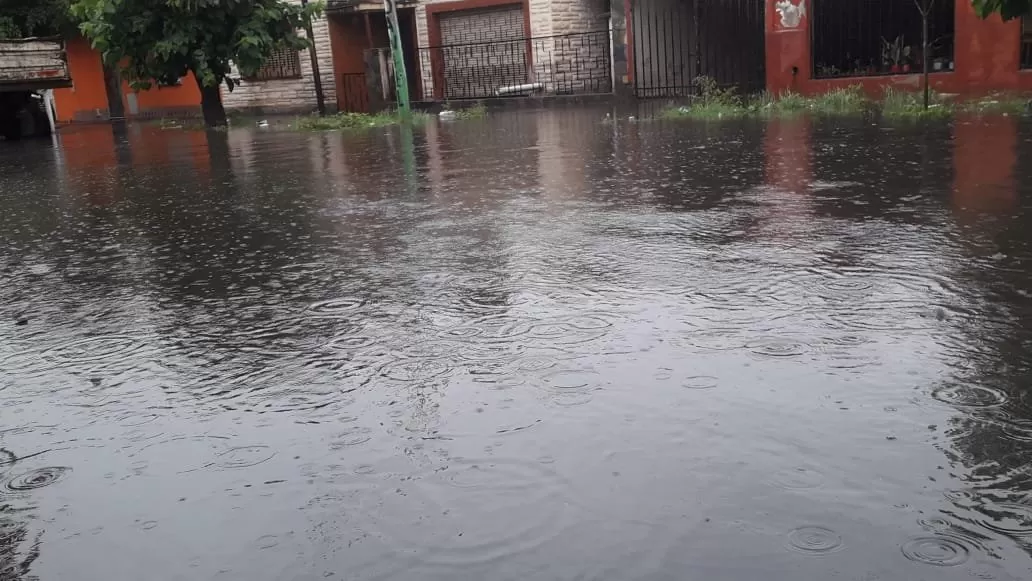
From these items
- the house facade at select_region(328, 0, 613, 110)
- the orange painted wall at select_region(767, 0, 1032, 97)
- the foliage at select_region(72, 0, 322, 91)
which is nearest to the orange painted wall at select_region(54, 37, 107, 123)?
the house facade at select_region(328, 0, 613, 110)

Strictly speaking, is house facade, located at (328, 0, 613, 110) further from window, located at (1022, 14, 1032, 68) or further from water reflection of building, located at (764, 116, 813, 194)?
water reflection of building, located at (764, 116, 813, 194)

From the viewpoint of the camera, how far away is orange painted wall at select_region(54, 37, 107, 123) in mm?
29953

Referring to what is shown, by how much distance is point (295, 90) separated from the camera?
87.7ft

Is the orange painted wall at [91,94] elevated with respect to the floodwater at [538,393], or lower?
elevated

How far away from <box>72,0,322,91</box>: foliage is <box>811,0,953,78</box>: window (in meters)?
9.43

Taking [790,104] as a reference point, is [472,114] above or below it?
above

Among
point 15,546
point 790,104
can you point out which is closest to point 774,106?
point 790,104

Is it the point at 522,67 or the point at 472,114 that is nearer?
the point at 472,114

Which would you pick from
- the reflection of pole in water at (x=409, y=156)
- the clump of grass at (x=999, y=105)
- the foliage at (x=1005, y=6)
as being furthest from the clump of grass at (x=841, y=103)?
the reflection of pole in water at (x=409, y=156)

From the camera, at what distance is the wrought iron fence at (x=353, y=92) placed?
2619 cm

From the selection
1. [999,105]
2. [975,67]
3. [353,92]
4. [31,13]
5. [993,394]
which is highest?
[31,13]

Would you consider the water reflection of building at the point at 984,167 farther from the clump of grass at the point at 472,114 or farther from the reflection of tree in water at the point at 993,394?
the clump of grass at the point at 472,114

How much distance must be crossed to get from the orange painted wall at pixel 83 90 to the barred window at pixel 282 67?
6.54 meters

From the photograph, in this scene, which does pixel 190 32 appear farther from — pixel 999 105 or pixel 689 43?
pixel 999 105
